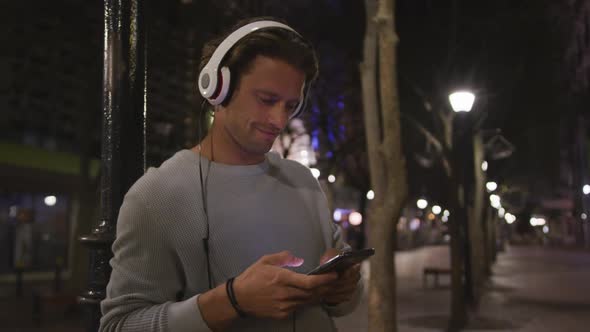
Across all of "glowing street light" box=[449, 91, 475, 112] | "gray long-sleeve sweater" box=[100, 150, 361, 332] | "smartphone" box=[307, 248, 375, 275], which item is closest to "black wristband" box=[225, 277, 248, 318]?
"gray long-sleeve sweater" box=[100, 150, 361, 332]

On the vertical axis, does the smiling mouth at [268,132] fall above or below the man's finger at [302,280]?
above

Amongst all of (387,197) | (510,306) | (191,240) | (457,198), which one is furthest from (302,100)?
(510,306)

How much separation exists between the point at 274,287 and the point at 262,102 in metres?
0.59

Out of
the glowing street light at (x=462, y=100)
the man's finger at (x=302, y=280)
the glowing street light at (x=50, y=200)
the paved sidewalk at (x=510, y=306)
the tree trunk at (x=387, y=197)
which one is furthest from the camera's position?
the glowing street light at (x=50, y=200)

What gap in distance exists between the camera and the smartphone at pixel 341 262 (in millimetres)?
1667

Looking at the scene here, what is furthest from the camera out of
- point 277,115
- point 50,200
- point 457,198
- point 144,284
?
point 50,200

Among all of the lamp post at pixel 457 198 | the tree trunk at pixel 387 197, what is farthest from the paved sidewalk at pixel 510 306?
the tree trunk at pixel 387 197

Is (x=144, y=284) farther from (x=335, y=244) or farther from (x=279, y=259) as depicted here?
(x=335, y=244)

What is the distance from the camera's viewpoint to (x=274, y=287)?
164 cm

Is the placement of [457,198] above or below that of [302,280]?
above

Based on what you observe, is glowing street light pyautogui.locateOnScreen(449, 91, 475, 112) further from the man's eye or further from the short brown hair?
the man's eye

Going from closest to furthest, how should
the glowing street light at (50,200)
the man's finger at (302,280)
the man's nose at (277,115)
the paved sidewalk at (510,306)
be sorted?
1. the man's finger at (302,280)
2. the man's nose at (277,115)
3. the paved sidewalk at (510,306)
4. the glowing street light at (50,200)

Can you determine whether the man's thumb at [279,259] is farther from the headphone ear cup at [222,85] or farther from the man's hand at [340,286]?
the headphone ear cup at [222,85]

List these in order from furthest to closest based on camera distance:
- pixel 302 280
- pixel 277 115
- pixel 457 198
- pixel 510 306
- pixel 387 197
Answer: pixel 510 306 < pixel 457 198 < pixel 387 197 < pixel 277 115 < pixel 302 280
